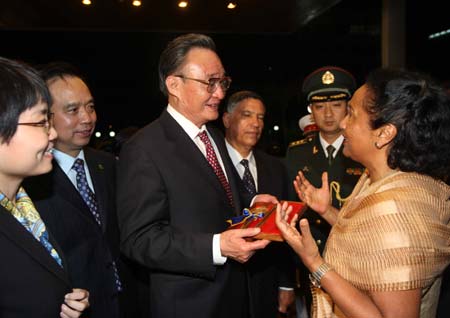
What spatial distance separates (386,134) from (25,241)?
1.30 meters

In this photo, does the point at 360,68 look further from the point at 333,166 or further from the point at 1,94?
the point at 1,94

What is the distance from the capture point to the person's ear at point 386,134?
1.50 metres

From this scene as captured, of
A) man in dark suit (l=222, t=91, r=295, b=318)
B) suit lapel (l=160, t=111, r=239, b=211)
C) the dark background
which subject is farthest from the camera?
the dark background

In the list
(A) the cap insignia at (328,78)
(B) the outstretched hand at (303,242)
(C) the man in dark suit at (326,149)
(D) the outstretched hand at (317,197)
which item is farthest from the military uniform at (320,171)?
(B) the outstretched hand at (303,242)

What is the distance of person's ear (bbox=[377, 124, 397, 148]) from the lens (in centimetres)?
150

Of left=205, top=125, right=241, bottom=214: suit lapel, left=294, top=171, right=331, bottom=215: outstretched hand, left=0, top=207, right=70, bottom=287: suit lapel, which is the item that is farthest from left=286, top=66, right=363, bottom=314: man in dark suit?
left=0, top=207, right=70, bottom=287: suit lapel

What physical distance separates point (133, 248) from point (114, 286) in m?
0.42

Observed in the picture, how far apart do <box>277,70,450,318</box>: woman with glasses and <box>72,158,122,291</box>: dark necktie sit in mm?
992

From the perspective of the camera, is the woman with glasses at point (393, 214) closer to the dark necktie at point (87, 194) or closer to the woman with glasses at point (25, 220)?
the woman with glasses at point (25, 220)

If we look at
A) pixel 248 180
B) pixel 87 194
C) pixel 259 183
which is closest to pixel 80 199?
pixel 87 194

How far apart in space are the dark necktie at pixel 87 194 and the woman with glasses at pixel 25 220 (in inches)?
24.9

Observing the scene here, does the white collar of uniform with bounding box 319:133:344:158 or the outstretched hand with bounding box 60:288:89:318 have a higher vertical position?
the white collar of uniform with bounding box 319:133:344:158

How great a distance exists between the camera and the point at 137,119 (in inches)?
476

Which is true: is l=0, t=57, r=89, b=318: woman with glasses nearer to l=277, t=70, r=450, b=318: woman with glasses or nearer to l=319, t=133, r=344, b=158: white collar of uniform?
l=277, t=70, r=450, b=318: woman with glasses
